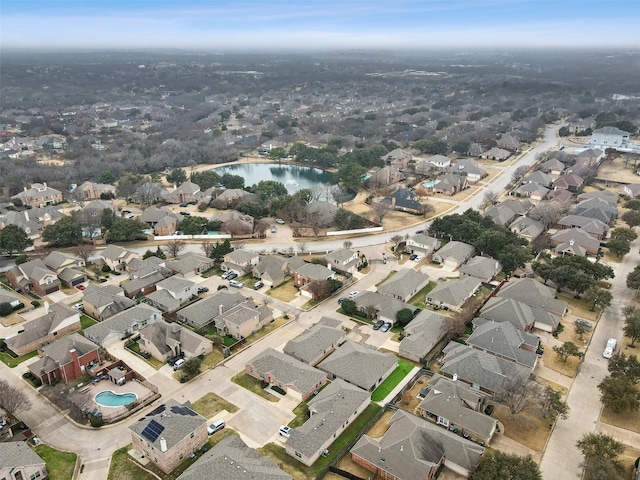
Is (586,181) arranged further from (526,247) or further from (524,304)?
(524,304)

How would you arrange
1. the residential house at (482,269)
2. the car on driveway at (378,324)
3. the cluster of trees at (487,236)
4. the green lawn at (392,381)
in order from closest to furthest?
the green lawn at (392,381), the car on driveway at (378,324), the residential house at (482,269), the cluster of trees at (487,236)

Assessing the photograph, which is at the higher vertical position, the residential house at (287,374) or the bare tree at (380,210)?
the bare tree at (380,210)

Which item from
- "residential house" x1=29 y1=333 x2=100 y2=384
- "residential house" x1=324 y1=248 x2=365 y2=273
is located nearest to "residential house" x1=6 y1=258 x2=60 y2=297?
"residential house" x1=29 y1=333 x2=100 y2=384

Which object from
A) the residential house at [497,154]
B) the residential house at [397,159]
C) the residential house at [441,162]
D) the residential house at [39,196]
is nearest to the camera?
the residential house at [39,196]

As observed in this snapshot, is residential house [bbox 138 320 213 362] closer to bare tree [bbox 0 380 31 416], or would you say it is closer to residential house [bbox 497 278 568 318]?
bare tree [bbox 0 380 31 416]

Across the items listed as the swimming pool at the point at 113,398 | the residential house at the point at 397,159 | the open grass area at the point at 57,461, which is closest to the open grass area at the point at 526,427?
the swimming pool at the point at 113,398

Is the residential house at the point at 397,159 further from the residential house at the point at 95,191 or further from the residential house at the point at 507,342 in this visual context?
the residential house at the point at 507,342

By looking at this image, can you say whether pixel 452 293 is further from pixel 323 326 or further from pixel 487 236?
pixel 323 326
